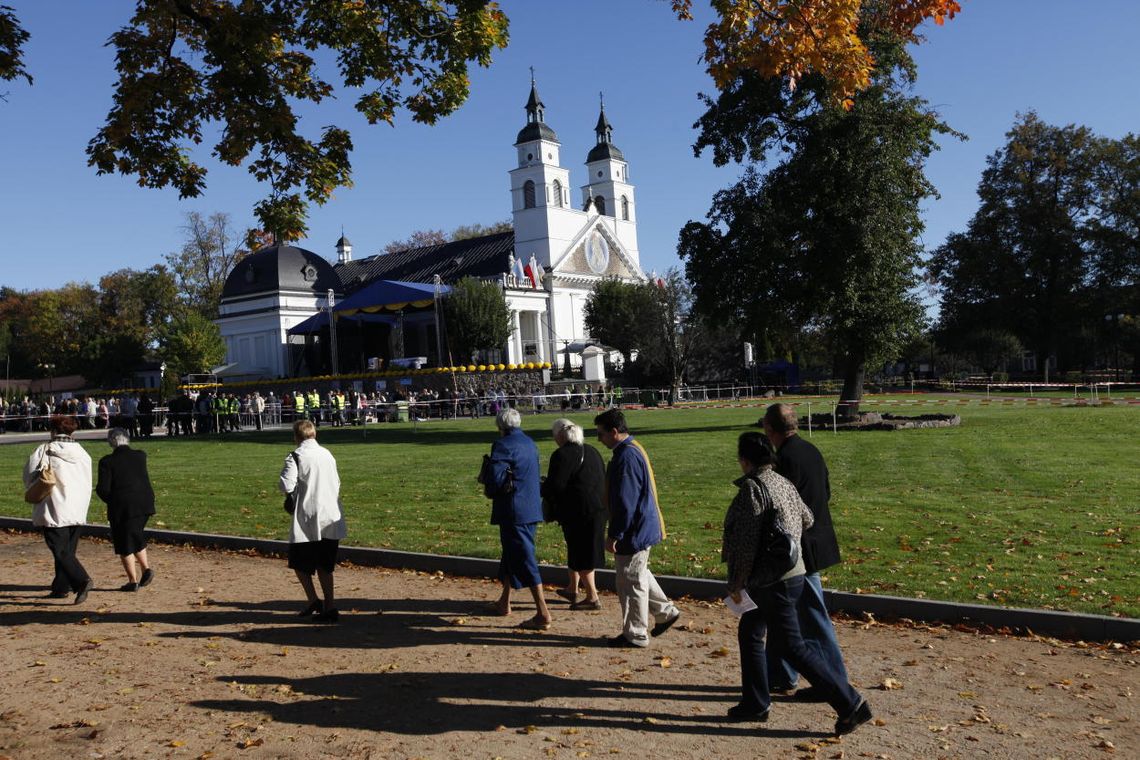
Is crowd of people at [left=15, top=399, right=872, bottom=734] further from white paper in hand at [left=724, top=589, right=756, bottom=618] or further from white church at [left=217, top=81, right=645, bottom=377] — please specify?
white church at [left=217, top=81, right=645, bottom=377]

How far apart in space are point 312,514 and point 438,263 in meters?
72.4

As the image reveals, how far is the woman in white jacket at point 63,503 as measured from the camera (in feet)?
28.5

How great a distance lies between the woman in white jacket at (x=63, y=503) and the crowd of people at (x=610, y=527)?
0.01m

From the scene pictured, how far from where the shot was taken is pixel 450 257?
78.9m

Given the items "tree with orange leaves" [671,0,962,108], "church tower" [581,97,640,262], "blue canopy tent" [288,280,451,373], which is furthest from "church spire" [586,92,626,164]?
"tree with orange leaves" [671,0,962,108]

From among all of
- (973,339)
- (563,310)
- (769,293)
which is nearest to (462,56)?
(769,293)

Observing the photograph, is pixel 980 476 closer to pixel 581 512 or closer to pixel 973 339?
pixel 581 512

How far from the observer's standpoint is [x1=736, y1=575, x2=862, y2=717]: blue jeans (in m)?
5.13

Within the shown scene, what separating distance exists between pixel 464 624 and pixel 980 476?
31.9ft

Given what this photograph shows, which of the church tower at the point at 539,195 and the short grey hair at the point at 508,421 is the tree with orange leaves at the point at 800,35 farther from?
the church tower at the point at 539,195

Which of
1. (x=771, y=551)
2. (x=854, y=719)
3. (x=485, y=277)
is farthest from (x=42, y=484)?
(x=485, y=277)

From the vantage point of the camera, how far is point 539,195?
263ft

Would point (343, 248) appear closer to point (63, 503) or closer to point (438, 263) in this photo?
point (438, 263)

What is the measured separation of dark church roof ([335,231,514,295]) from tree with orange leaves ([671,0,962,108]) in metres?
64.4
